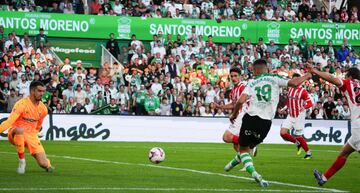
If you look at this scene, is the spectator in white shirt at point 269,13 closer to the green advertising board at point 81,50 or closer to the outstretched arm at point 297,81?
the green advertising board at point 81,50

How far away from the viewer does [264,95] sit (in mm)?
14969

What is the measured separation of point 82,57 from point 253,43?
882 centimetres

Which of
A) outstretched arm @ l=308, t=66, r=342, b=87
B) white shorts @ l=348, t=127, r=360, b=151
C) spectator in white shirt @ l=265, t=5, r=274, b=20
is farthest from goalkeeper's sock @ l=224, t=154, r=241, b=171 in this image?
spectator in white shirt @ l=265, t=5, r=274, b=20

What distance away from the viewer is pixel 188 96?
3669 centimetres

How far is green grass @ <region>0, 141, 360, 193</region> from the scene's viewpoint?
14.2 meters

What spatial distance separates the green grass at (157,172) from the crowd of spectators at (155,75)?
29.1 feet

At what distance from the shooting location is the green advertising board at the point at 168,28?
126 ft

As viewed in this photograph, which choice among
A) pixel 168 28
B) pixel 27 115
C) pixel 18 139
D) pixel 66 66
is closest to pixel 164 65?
pixel 168 28

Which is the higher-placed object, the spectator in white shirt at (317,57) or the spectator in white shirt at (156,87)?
the spectator in white shirt at (317,57)

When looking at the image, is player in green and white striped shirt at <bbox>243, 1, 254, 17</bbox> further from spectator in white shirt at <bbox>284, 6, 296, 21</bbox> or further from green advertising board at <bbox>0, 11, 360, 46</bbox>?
spectator in white shirt at <bbox>284, 6, 296, 21</bbox>

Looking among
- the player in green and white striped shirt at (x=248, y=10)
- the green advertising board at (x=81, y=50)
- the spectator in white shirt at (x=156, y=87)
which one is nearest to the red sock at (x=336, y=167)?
the spectator in white shirt at (x=156, y=87)

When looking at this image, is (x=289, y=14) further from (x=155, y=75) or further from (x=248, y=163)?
(x=248, y=163)

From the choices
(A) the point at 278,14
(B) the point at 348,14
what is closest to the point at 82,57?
(A) the point at 278,14

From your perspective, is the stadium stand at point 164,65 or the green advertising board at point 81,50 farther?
the green advertising board at point 81,50
